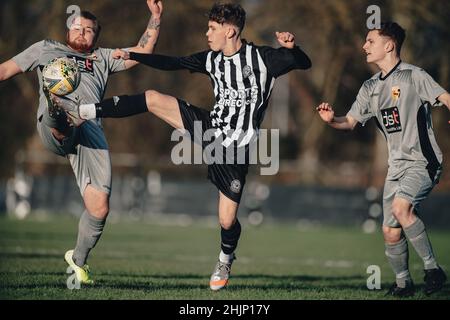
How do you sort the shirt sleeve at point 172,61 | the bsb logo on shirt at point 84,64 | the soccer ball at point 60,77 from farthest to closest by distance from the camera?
the bsb logo on shirt at point 84,64 < the shirt sleeve at point 172,61 < the soccer ball at point 60,77

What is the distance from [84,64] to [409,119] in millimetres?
3198

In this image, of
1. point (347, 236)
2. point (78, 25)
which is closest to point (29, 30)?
point (347, 236)

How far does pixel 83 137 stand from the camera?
8.63 meters

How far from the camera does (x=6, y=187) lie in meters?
26.0

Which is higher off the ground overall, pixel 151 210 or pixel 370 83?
pixel 370 83

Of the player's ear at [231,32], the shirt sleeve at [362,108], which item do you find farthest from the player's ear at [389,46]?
the player's ear at [231,32]

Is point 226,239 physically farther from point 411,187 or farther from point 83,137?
point 411,187

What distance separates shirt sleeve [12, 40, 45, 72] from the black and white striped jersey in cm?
95

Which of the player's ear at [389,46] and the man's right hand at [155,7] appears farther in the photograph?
the man's right hand at [155,7]

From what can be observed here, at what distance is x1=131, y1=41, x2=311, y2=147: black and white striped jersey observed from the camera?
8.44 m

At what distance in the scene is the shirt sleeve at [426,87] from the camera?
26.9ft

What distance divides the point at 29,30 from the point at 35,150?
6269 mm

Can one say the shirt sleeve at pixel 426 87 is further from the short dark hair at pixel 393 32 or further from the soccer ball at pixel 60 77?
the soccer ball at pixel 60 77

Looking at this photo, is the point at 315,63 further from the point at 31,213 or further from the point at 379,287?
the point at 379,287
